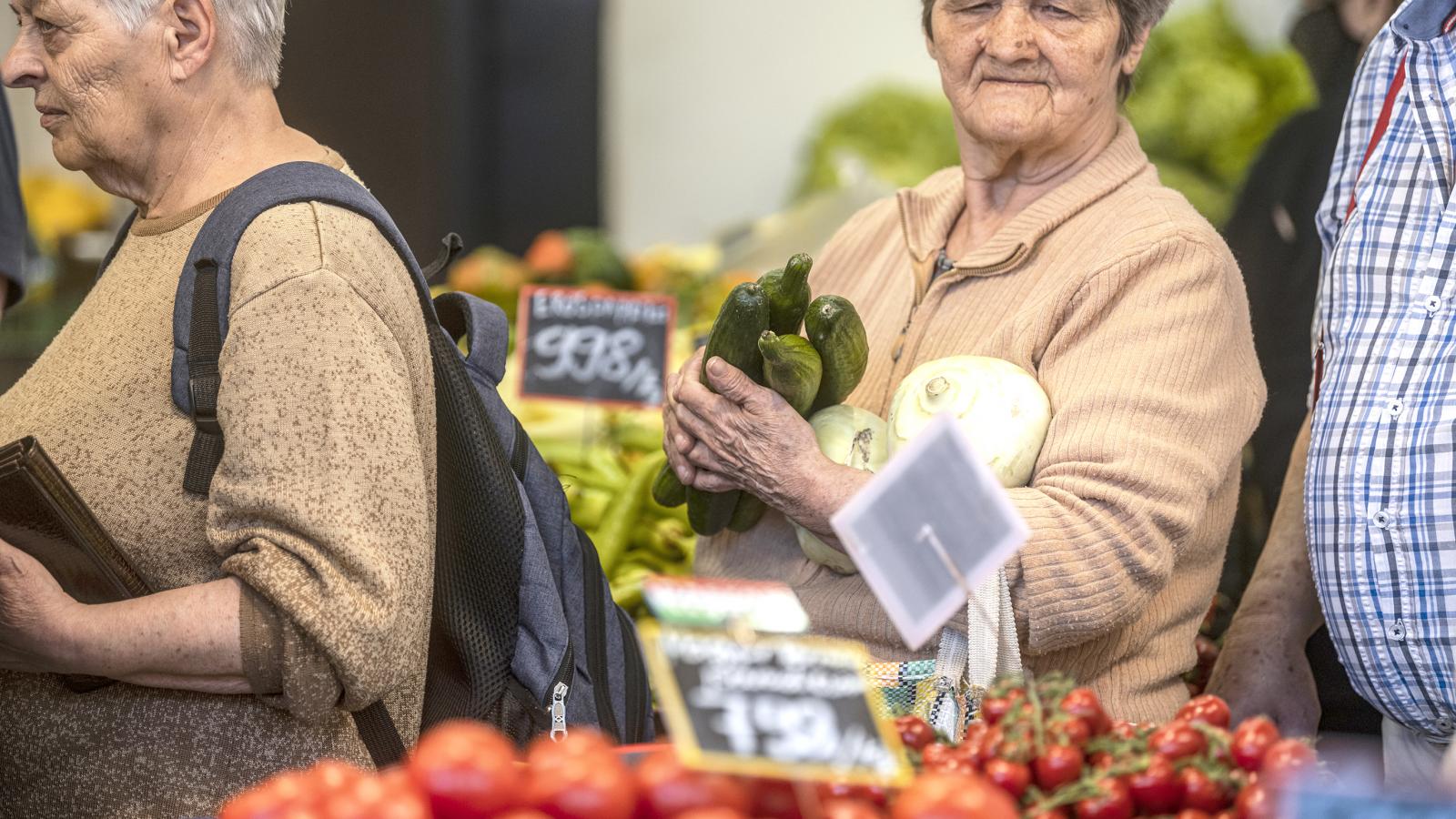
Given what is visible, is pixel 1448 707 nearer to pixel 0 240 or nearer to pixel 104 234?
pixel 0 240

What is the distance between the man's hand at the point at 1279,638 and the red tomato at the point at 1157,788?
3.52 ft

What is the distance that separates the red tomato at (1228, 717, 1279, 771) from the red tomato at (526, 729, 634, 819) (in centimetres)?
56

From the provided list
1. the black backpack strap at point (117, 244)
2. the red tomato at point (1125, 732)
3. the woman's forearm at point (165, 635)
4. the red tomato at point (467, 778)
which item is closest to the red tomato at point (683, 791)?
the red tomato at point (467, 778)

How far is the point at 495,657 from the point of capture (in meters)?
1.95

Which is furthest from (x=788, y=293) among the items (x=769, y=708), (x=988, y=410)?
(x=769, y=708)

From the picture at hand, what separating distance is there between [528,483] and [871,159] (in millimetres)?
4193

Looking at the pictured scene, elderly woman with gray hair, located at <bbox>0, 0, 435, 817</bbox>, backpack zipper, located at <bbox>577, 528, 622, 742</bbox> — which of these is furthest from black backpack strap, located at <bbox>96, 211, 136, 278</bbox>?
backpack zipper, located at <bbox>577, 528, 622, 742</bbox>

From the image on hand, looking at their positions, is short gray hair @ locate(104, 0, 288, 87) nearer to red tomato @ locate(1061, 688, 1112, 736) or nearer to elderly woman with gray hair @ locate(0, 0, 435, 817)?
elderly woman with gray hair @ locate(0, 0, 435, 817)

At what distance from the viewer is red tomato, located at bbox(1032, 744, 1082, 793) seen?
4.15 ft

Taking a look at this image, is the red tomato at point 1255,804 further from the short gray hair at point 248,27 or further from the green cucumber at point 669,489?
the short gray hair at point 248,27

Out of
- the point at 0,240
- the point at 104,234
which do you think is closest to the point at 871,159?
the point at 104,234

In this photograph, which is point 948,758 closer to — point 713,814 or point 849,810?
point 849,810

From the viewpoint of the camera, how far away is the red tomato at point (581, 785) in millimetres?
1089

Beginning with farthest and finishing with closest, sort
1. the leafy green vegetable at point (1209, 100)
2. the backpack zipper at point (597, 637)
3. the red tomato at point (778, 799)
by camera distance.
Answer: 1. the leafy green vegetable at point (1209, 100)
2. the backpack zipper at point (597, 637)
3. the red tomato at point (778, 799)
